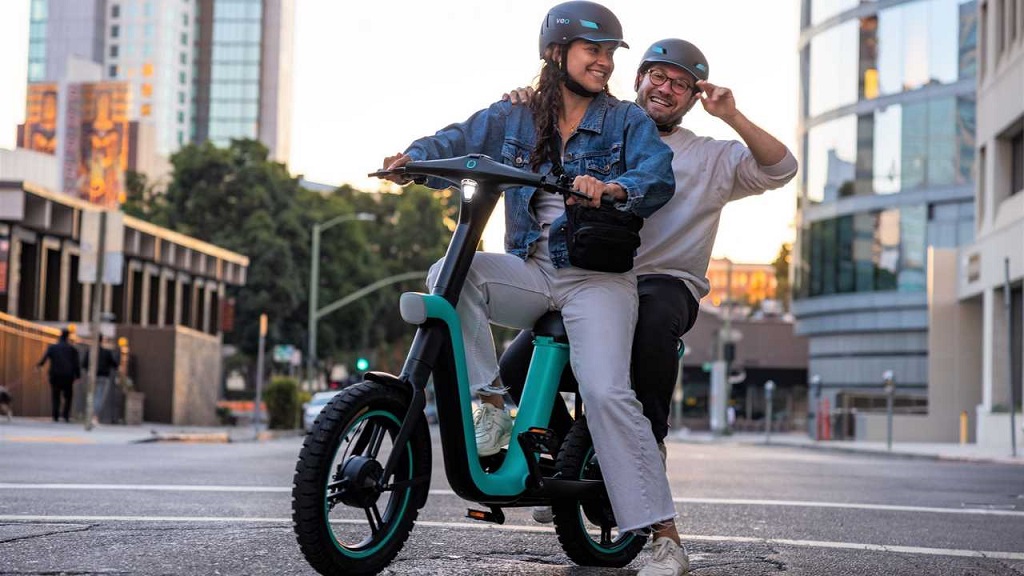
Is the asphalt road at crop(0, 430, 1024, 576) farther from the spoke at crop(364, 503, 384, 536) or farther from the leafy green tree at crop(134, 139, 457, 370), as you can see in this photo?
the leafy green tree at crop(134, 139, 457, 370)

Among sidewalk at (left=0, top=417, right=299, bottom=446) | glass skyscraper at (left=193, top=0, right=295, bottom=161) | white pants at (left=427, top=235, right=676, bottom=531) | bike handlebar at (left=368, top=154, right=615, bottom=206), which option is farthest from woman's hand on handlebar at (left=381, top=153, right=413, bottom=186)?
glass skyscraper at (left=193, top=0, right=295, bottom=161)

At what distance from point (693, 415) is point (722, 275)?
111 meters

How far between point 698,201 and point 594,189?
95 centimetres

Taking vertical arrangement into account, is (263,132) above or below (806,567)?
above

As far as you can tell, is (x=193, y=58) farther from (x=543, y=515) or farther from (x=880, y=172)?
(x=543, y=515)

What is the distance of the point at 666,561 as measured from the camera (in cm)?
468

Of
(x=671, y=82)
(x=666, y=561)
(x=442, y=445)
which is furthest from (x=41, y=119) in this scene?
(x=442, y=445)

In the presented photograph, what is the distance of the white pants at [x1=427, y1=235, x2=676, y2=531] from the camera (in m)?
4.62

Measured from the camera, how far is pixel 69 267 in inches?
1446

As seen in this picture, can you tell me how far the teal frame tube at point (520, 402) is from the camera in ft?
14.2

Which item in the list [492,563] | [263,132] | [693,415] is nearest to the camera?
[492,563]

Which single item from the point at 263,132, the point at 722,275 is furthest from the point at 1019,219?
the point at 722,275

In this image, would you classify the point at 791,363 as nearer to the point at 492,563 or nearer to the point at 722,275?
the point at 492,563

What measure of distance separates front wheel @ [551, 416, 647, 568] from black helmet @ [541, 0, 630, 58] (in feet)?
3.97
